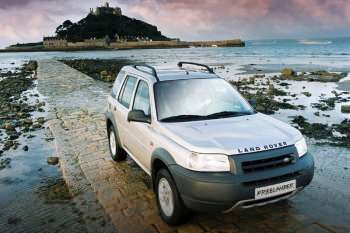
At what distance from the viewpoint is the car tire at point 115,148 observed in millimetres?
7856

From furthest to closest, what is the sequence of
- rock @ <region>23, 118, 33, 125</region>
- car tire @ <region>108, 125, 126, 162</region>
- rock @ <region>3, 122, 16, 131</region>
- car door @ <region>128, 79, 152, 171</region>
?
rock @ <region>23, 118, 33, 125</region>
rock @ <region>3, 122, 16, 131</region>
car tire @ <region>108, 125, 126, 162</region>
car door @ <region>128, 79, 152, 171</region>

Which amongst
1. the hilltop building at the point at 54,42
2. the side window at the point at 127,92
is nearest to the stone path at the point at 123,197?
the side window at the point at 127,92

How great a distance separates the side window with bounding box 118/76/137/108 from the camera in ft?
22.4

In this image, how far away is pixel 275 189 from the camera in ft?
14.8

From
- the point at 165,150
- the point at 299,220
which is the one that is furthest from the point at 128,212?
the point at 299,220

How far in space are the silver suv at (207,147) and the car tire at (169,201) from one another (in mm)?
14

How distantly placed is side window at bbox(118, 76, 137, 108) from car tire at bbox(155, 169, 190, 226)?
81.8 inches

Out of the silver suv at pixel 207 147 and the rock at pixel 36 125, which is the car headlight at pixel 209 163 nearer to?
the silver suv at pixel 207 147

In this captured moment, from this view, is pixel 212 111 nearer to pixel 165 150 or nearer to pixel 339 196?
pixel 165 150

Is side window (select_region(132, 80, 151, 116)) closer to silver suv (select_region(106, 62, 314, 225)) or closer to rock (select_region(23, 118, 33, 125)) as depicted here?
silver suv (select_region(106, 62, 314, 225))

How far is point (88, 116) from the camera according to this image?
13.2 m

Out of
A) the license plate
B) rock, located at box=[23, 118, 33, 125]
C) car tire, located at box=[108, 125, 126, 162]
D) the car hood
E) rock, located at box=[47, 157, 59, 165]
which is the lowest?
rock, located at box=[23, 118, 33, 125]

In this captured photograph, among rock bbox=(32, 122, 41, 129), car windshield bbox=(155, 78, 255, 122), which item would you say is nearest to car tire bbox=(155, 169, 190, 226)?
car windshield bbox=(155, 78, 255, 122)

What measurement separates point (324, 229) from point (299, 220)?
1.19 feet
